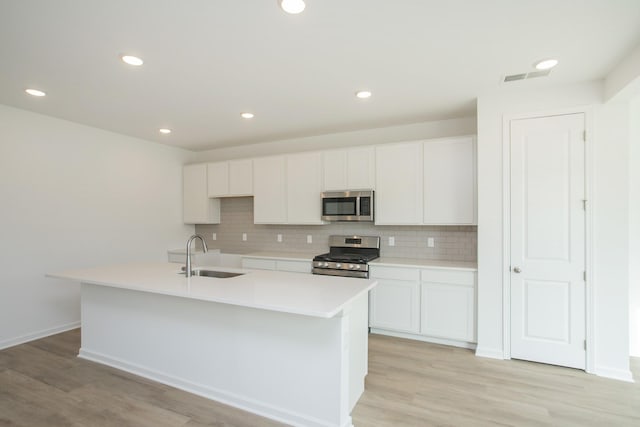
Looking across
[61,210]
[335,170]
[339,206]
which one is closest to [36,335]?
[61,210]

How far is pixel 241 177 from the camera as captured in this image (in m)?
4.97

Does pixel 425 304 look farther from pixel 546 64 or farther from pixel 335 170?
pixel 546 64

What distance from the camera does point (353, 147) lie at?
4.21 metres

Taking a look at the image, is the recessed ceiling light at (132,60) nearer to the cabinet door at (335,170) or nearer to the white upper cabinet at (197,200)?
the cabinet door at (335,170)

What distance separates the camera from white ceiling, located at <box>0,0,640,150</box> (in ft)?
6.14

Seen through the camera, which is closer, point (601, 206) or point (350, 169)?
point (601, 206)

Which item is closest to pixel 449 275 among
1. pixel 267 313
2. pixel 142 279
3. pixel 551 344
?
pixel 551 344

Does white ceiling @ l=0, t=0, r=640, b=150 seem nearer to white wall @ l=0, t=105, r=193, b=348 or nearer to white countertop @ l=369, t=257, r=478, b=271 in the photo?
white wall @ l=0, t=105, r=193, b=348

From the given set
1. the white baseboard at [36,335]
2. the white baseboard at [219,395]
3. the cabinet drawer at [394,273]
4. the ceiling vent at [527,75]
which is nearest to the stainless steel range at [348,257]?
the cabinet drawer at [394,273]

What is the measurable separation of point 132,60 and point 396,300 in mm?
3322

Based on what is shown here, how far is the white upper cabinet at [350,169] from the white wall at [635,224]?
8.19ft

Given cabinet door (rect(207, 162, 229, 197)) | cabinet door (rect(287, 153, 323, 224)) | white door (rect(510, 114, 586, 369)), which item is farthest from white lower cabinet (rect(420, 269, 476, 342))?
cabinet door (rect(207, 162, 229, 197))

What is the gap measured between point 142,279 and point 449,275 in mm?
2890

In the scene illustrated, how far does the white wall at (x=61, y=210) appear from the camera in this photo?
3504mm
